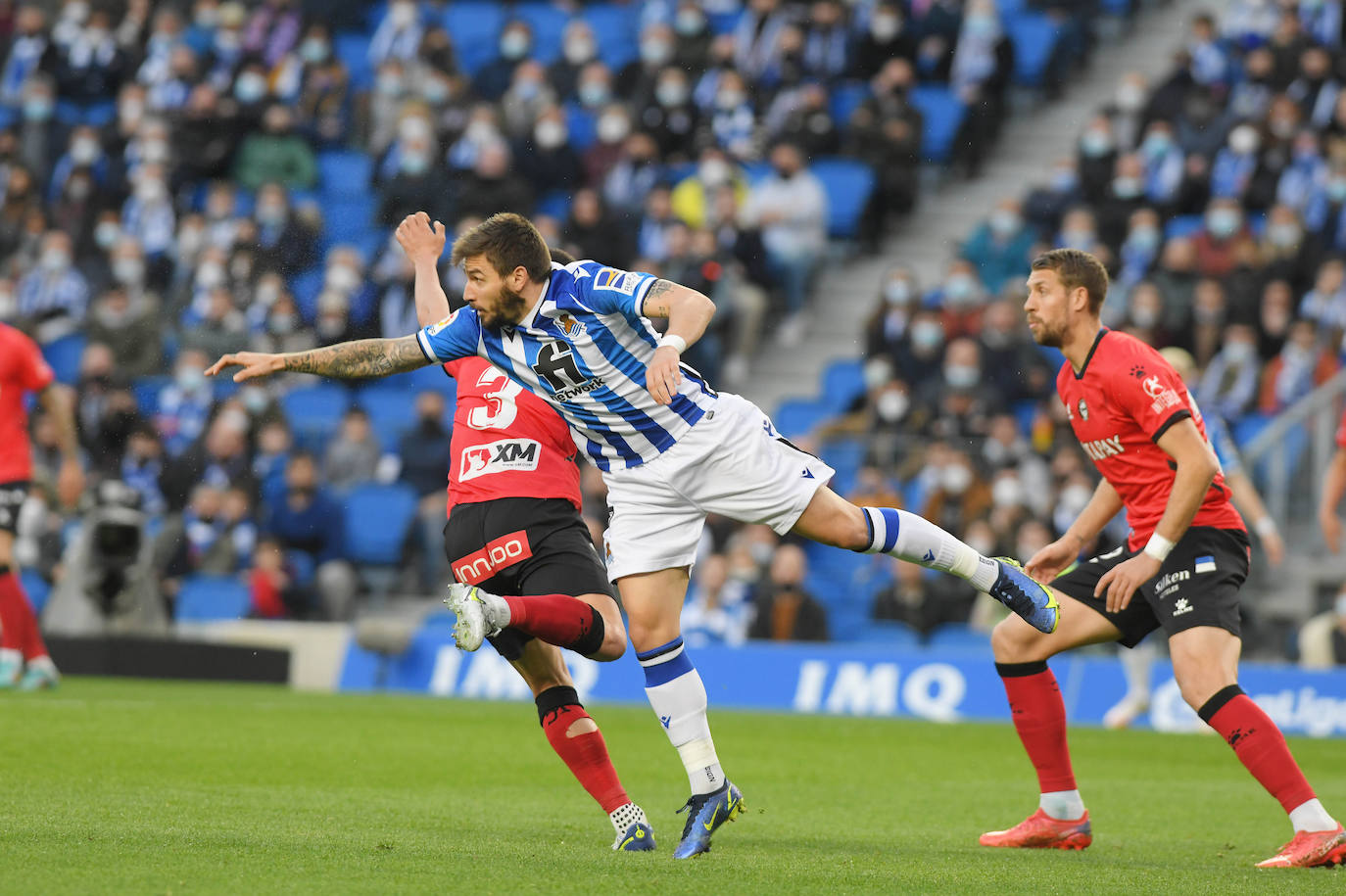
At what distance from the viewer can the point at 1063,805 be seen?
7086mm

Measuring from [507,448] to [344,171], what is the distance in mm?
16332

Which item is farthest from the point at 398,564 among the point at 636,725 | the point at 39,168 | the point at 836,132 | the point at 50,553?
the point at 39,168

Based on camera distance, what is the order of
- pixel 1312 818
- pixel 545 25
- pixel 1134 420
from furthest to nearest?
pixel 545 25 < pixel 1134 420 < pixel 1312 818

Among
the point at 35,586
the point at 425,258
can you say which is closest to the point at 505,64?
the point at 35,586

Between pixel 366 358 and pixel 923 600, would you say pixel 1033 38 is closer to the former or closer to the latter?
pixel 923 600

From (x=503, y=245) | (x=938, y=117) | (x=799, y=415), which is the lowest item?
(x=799, y=415)

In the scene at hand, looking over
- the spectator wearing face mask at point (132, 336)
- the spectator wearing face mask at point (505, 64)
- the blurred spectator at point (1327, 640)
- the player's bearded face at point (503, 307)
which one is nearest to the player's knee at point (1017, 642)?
the player's bearded face at point (503, 307)

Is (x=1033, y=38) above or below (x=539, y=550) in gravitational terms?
above

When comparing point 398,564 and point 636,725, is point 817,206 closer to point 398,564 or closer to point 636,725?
point 398,564

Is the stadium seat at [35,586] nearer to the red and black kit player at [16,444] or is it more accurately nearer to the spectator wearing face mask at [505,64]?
the red and black kit player at [16,444]

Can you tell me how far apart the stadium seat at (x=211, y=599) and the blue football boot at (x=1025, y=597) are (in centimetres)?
1177

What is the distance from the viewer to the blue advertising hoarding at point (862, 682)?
1366 centimetres

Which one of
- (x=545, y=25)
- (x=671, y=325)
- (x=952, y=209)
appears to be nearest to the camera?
(x=671, y=325)

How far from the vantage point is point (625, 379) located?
6.35 m
